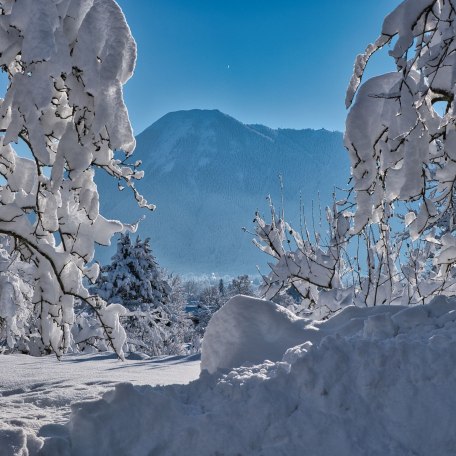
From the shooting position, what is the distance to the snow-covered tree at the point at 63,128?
301 cm

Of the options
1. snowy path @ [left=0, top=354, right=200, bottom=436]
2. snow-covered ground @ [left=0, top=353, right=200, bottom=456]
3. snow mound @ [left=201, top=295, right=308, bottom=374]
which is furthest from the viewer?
snow mound @ [left=201, top=295, right=308, bottom=374]

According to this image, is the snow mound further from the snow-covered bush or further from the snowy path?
the snow-covered bush

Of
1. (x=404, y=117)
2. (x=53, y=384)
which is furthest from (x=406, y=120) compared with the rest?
(x=53, y=384)

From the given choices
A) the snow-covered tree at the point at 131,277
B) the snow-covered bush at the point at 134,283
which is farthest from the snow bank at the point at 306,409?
the snow-covered tree at the point at 131,277

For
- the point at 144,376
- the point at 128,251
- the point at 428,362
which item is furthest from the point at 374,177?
the point at 128,251

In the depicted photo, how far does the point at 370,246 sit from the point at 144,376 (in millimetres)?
4097

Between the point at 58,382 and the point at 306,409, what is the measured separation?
9.90ft

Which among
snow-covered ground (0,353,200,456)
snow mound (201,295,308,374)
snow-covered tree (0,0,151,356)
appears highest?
snow-covered tree (0,0,151,356)

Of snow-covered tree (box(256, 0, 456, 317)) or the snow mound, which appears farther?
the snow mound

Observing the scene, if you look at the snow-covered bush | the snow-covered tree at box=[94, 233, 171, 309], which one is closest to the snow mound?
the snow-covered bush

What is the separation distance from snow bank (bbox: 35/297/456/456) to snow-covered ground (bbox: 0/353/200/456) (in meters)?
0.49

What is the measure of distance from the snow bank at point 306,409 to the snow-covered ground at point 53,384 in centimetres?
49

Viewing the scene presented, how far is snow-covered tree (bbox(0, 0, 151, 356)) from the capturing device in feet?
9.86

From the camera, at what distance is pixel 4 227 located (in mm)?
3879
